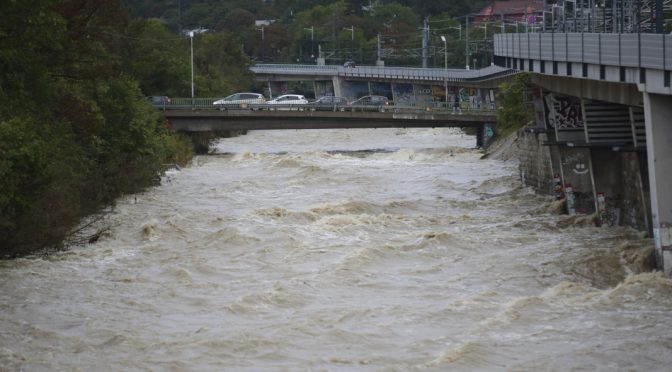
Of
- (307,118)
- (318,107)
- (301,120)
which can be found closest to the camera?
(307,118)

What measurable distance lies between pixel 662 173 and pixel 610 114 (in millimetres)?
11410

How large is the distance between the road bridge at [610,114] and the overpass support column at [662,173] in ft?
0.07

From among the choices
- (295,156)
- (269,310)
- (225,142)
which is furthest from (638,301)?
(225,142)

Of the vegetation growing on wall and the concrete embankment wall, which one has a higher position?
the vegetation growing on wall

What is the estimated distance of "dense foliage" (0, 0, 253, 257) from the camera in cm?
3041

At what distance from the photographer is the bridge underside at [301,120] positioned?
76188 mm

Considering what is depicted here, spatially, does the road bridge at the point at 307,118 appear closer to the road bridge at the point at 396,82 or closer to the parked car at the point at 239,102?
the parked car at the point at 239,102

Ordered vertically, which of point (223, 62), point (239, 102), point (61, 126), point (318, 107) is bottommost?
point (318, 107)

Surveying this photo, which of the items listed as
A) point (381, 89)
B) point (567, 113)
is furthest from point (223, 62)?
point (567, 113)

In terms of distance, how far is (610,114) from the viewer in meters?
38.6

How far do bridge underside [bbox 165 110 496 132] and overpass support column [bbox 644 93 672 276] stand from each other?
162ft

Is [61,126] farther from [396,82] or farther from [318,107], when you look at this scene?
[396,82]

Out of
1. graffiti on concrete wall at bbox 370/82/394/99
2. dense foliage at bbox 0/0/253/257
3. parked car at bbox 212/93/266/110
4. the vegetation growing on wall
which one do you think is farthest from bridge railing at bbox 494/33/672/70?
graffiti on concrete wall at bbox 370/82/394/99

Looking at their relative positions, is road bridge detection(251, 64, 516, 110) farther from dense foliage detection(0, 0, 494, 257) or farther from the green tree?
dense foliage detection(0, 0, 494, 257)
